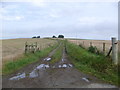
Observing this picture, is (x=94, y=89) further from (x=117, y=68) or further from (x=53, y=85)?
(x=117, y=68)

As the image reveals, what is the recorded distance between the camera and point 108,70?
10.9 metres

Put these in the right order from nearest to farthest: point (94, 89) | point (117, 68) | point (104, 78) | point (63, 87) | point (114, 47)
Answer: point (94, 89) → point (63, 87) → point (104, 78) → point (117, 68) → point (114, 47)

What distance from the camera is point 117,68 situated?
10.7m

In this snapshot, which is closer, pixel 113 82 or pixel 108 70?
pixel 113 82

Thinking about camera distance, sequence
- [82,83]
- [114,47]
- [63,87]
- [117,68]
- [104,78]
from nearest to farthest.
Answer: [63,87]
[82,83]
[104,78]
[117,68]
[114,47]

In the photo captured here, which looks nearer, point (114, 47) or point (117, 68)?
point (117, 68)

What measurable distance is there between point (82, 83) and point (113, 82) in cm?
123

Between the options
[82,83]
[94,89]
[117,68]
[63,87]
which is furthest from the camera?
[117,68]

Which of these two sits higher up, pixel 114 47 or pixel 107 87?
pixel 114 47

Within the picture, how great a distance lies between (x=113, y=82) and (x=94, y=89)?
137 centimetres

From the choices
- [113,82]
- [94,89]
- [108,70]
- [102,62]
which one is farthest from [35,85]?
[102,62]

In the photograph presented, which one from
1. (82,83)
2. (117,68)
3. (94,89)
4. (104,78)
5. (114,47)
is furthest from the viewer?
(114,47)

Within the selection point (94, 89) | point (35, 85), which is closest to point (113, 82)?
point (94, 89)

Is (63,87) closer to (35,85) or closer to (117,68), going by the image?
(35,85)
